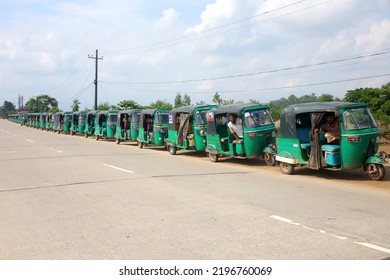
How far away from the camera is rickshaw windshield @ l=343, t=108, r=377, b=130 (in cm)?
1051

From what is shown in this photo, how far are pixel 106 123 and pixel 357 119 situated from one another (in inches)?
874

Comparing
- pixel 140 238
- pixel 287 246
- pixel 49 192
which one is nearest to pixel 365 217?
→ pixel 287 246

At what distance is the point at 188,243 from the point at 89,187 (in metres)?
5.02

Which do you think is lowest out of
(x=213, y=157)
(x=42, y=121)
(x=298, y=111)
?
(x=213, y=157)

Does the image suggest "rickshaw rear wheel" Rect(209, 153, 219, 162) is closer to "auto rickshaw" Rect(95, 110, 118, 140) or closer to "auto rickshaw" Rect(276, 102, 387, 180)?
"auto rickshaw" Rect(276, 102, 387, 180)

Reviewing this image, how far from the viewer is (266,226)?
6.16m

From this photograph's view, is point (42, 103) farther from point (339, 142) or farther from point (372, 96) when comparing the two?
point (339, 142)

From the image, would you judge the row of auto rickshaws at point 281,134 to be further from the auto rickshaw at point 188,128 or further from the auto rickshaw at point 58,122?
the auto rickshaw at point 58,122

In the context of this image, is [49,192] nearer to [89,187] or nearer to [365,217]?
[89,187]

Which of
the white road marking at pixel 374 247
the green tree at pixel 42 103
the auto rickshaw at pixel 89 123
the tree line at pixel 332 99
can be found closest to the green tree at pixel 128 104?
the tree line at pixel 332 99

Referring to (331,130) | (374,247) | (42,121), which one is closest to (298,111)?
(331,130)

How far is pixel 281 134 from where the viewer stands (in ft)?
40.5

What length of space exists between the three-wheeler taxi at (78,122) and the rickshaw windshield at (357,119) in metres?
29.6

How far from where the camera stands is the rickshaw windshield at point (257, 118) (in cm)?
1414
